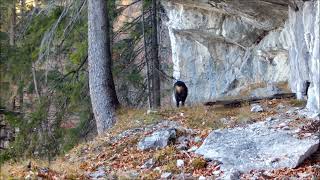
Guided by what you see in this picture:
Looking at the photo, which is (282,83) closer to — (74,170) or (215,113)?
(215,113)

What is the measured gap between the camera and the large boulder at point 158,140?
922 cm

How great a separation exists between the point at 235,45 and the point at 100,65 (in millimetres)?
6859

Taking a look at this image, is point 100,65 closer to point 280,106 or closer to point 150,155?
point 280,106

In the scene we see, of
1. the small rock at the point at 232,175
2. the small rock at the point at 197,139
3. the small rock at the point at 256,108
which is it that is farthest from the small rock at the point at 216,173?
the small rock at the point at 256,108

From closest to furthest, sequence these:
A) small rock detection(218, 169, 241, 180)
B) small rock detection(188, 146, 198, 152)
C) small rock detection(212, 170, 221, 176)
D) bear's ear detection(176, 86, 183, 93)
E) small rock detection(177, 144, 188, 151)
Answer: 1. small rock detection(218, 169, 241, 180)
2. small rock detection(212, 170, 221, 176)
3. small rock detection(188, 146, 198, 152)
4. small rock detection(177, 144, 188, 151)
5. bear's ear detection(176, 86, 183, 93)

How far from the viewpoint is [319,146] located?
7977mm

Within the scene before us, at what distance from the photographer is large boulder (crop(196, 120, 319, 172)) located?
7.51m

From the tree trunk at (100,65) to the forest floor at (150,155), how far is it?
402mm

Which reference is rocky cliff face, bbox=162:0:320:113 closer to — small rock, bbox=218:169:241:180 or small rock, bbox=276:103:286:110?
small rock, bbox=276:103:286:110

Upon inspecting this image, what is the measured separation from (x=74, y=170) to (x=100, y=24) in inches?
222

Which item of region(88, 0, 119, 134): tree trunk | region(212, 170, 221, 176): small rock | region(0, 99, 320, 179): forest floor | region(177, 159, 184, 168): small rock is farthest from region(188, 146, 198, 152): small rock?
region(88, 0, 119, 134): tree trunk

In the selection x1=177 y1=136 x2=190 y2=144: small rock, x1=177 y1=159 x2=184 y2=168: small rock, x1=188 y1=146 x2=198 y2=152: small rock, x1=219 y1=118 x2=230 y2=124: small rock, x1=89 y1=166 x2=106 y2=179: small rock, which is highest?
x1=219 y1=118 x2=230 y2=124: small rock

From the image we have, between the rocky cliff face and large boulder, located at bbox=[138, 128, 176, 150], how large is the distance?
303 centimetres

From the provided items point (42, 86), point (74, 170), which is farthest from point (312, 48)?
point (42, 86)
